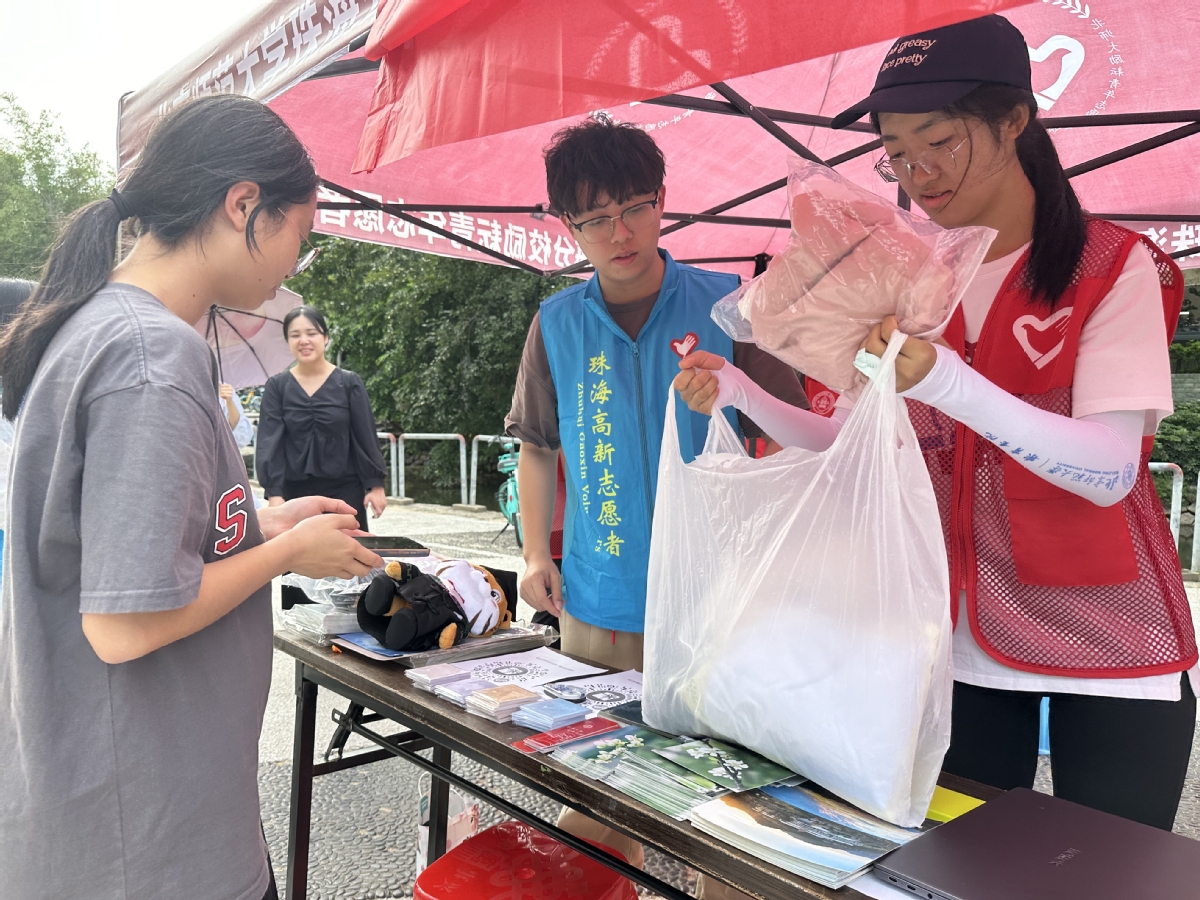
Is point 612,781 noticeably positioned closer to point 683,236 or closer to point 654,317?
point 654,317

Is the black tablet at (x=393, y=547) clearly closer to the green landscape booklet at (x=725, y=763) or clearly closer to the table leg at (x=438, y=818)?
the table leg at (x=438, y=818)

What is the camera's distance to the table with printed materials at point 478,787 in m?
0.98

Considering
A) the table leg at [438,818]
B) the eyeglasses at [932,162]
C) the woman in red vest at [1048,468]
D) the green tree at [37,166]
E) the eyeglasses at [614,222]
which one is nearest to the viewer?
the woman in red vest at [1048,468]

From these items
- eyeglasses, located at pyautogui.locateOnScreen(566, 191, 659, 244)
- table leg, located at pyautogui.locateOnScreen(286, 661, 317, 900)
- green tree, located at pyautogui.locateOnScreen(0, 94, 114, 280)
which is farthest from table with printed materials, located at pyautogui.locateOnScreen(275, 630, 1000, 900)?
green tree, located at pyautogui.locateOnScreen(0, 94, 114, 280)

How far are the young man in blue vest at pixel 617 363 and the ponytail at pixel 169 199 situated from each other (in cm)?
79

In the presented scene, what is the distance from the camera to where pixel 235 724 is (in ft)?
3.81

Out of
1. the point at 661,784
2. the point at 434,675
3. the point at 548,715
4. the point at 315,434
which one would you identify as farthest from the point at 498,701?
the point at 315,434

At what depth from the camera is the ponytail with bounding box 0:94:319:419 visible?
1.08m

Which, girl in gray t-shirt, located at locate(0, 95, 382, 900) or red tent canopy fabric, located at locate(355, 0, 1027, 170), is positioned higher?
red tent canopy fabric, located at locate(355, 0, 1027, 170)

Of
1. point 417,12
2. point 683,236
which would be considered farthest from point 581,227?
point 683,236

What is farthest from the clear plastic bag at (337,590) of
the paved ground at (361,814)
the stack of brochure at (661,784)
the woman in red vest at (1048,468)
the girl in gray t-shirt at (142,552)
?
the woman in red vest at (1048,468)

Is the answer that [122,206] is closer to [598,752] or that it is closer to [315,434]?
[598,752]

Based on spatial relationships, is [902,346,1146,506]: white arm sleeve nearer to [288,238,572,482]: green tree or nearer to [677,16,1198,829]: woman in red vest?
[677,16,1198,829]: woman in red vest

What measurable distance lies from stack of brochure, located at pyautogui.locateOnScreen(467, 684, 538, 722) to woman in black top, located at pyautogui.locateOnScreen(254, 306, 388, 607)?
327cm
